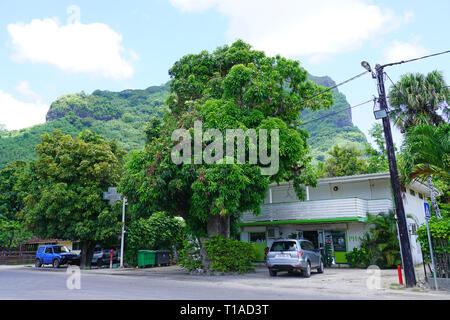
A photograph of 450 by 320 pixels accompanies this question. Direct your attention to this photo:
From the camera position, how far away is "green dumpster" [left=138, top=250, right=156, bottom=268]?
79.1ft

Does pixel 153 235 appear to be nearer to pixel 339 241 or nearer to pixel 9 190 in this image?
pixel 339 241

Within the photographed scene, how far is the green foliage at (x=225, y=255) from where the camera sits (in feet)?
59.2

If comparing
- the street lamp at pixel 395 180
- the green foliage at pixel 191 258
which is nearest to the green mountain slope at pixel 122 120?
the green foliage at pixel 191 258

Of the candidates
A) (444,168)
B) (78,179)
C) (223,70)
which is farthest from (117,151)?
(444,168)

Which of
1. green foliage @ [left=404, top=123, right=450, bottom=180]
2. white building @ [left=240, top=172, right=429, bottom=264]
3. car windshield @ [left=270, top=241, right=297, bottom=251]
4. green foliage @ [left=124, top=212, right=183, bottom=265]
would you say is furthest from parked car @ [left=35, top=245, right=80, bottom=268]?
green foliage @ [left=404, top=123, right=450, bottom=180]

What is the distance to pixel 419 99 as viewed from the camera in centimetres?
2305

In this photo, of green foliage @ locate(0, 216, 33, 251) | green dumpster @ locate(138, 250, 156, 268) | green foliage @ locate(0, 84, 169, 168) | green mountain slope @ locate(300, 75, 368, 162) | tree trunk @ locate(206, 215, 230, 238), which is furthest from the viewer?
green mountain slope @ locate(300, 75, 368, 162)

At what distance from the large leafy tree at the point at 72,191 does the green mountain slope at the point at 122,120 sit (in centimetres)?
4745

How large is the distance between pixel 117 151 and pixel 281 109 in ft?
46.5

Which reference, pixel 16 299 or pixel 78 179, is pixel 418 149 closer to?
pixel 16 299

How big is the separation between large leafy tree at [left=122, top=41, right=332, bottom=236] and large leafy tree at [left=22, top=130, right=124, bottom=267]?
20.0 ft

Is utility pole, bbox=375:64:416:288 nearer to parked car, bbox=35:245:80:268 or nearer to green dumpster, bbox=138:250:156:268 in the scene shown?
green dumpster, bbox=138:250:156:268

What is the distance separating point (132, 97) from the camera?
13962 centimetres
